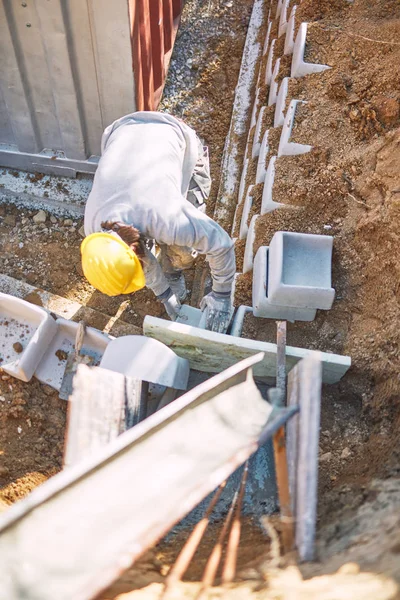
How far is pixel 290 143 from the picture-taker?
3.69 m

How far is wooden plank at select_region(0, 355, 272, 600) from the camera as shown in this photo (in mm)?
1488

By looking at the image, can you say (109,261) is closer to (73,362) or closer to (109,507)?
(73,362)

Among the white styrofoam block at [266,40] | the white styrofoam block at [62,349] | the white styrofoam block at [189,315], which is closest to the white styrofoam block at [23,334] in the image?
the white styrofoam block at [62,349]

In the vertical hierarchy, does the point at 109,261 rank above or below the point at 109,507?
above

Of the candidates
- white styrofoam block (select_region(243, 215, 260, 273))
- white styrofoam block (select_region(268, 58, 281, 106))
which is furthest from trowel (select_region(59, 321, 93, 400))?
white styrofoam block (select_region(268, 58, 281, 106))

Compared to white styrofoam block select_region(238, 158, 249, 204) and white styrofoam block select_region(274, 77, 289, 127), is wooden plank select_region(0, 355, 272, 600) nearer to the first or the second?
white styrofoam block select_region(274, 77, 289, 127)

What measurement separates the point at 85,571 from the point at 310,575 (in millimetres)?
884

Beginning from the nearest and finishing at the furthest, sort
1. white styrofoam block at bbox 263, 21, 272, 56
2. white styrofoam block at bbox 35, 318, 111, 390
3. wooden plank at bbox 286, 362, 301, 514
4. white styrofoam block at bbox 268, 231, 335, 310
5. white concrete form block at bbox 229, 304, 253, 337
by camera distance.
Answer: wooden plank at bbox 286, 362, 301, 514, white styrofoam block at bbox 268, 231, 335, 310, white concrete form block at bbox 229, 304, 253, 337, white styrofoam block at bbox 35, 318, 111, 390, white styrofoam block at bbox 263, 21, 272, 56

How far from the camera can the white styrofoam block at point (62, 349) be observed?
3.94 metres

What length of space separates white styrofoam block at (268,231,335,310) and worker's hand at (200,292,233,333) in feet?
1.94

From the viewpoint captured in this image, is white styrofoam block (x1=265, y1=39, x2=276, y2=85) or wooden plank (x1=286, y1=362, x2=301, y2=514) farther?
white styrofoam block (x1=265, y1=39, x2=276, y2=85)

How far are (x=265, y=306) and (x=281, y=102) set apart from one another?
1.71 meters

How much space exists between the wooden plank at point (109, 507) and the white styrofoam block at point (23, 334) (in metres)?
2.26

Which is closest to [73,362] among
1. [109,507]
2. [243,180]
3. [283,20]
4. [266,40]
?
[243,180]
